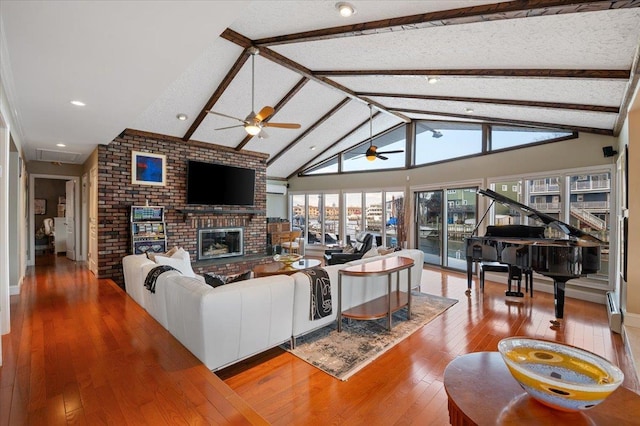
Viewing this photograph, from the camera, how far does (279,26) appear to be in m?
3.55

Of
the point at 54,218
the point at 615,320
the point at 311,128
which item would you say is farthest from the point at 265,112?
the point at 54,218

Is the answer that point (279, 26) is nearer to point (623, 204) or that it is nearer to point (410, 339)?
point (410, 339)

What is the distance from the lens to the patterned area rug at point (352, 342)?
2.75m

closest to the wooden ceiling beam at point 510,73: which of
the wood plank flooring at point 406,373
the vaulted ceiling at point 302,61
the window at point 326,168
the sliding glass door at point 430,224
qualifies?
the vaulted ceiling at point 302,61

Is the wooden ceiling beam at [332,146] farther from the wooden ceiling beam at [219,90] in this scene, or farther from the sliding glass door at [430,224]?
the wooden ceiling beam at [219,90]

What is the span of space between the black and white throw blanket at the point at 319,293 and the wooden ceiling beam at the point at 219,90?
332cm

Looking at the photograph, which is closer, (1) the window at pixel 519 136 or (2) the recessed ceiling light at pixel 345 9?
(2) the recessed ceiling light at pixel 345 9

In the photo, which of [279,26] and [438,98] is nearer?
[279,26]

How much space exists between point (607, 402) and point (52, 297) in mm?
5736

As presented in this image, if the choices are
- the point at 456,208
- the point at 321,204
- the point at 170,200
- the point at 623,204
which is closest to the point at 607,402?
the point at 623,204

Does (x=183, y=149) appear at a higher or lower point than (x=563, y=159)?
higher

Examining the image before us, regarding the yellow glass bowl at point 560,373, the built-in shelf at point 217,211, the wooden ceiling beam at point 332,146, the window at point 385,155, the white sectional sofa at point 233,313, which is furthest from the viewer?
the window at point 385,155

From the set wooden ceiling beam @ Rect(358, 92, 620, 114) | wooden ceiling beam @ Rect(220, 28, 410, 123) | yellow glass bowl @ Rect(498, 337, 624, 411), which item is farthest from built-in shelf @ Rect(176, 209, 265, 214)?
yellow glass bowl @ Rect(498, 337, 624, 411)

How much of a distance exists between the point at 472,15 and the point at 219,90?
3979 millimetres
